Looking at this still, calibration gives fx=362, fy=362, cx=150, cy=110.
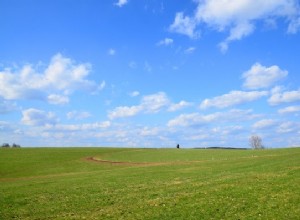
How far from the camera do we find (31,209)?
79.4 ft

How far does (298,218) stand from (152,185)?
15.7 m

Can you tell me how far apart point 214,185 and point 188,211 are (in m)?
7.69

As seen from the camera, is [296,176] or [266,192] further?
[296,176]

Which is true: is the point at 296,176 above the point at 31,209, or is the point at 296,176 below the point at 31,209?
above

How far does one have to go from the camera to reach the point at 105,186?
32875mm

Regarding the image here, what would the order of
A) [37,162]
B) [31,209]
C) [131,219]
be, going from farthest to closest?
[37,162] < [31,209] < [131,219]

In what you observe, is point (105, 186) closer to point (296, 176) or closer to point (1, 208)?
point (1, 208)

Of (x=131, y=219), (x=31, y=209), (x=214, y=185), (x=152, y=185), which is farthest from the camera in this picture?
(x=152, y=185)

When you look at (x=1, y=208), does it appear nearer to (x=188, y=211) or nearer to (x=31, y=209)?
(x=31, y=209)

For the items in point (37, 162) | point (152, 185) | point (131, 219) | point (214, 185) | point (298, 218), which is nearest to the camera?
point (298, 218)

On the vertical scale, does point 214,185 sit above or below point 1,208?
above

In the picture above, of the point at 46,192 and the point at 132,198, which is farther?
the point at 46,192

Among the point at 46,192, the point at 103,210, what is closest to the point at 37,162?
the point at 46,192

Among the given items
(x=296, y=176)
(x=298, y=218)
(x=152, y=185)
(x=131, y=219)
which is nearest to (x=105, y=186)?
(x=152, y=185)
